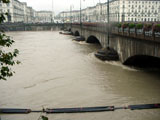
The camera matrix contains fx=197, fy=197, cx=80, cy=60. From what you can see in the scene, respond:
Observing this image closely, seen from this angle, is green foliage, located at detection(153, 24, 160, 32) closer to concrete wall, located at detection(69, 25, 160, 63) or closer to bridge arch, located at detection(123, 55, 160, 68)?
concrete wall, located at detection(69, 25, 160, 63)

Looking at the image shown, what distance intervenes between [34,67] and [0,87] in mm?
7257

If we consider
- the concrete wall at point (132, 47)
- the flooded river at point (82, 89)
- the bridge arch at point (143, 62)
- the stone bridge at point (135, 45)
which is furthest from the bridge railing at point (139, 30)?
the flooded river at point (82, 89)

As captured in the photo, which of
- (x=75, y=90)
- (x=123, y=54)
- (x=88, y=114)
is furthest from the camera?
(x=123, y=54)

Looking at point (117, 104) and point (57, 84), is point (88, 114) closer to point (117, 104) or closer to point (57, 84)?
point (117, 104)

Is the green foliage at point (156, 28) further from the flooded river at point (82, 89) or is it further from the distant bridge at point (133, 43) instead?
the flooded river at point (82, 89)

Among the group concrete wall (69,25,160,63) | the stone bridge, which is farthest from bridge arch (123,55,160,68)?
concrete wall (69,25,160,63)

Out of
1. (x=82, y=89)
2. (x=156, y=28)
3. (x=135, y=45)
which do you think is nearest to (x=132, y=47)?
(x=135, y=45)

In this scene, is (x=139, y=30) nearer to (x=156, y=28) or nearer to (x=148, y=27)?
(x=148, y=27)

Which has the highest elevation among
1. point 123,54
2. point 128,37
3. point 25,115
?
point 128,37

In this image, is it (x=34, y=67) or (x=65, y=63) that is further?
(x=65, y=63)

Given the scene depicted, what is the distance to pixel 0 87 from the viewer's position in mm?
16734

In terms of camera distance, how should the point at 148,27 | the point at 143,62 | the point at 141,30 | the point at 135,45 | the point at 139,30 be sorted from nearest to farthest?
1. the point at 148,27
2. the point at 141,30
3. the point at 139,30
4. the point at 135,45
5. the point at 143,62

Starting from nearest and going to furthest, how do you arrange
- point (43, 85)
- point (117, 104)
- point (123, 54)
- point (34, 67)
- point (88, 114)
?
point (88, 114)
point (117, 104)
point (43, 85)
point (123, 54)
point (34, 67)

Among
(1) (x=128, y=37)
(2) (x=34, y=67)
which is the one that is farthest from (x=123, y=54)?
(2) (x=34, y=67)
